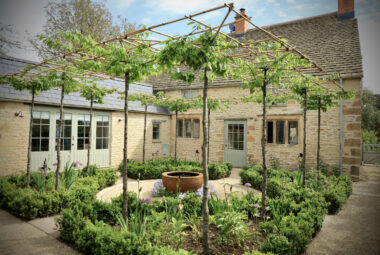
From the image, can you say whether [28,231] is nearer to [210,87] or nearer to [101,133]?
[101,133]

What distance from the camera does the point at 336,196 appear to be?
5.87 metres

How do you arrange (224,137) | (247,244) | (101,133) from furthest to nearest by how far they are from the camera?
(224,137) → (101,133) → (247,244)

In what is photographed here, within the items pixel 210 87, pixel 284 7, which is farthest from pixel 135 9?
pixel 210 87

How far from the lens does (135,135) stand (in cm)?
1323

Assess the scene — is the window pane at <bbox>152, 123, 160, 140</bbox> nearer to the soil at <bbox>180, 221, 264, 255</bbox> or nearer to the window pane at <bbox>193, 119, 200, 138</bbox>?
the window pane at <bbox>193, 119, 200, 138</bbox>

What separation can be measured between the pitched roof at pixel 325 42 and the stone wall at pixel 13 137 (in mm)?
8679

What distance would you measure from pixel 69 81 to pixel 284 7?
610 centimetres

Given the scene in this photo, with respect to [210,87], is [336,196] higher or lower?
lower

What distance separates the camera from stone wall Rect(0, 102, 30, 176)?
26.9ft

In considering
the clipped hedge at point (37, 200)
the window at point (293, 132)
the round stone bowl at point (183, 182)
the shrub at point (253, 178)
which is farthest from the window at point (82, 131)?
the window at point (293, 132)

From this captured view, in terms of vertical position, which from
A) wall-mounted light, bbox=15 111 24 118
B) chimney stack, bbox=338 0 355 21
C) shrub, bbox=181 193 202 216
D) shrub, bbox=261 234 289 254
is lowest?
shrub, bbox=261 234 289 254

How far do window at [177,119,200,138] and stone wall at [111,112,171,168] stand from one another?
987mm

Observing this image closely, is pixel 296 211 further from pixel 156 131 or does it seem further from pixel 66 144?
pixel 156 131

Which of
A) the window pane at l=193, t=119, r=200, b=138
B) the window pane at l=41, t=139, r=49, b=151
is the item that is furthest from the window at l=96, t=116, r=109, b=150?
the window pane at l=193, t=119, r=200, b=138
